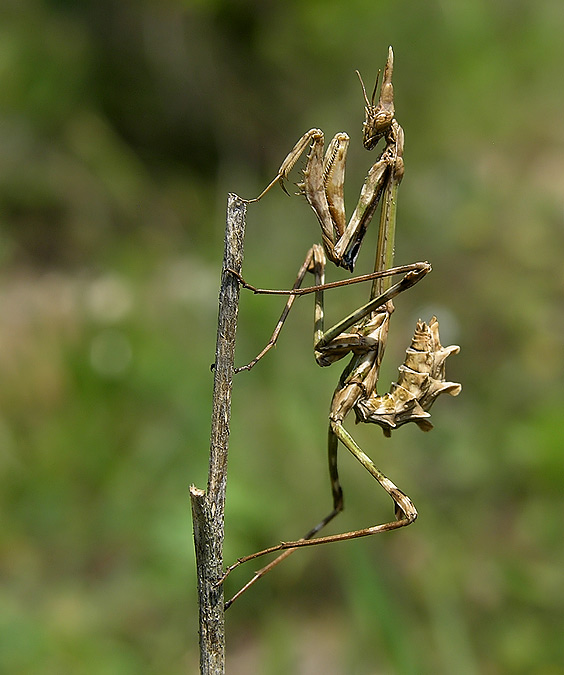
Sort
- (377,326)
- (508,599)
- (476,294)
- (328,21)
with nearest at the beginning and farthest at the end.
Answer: (377,326) → (508,599) → (476,294) → (328,21)

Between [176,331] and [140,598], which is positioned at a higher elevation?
[176,331]

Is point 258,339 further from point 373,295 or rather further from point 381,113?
point 381,113

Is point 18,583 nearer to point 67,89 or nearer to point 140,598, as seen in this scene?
point 140,598

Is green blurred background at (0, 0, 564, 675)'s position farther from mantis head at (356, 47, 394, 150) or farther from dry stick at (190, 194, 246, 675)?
mantis head at (356, 47, 394, 150)

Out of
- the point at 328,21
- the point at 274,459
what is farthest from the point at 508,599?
the point at 328,21

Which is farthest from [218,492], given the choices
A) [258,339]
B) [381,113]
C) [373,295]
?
[258,339]

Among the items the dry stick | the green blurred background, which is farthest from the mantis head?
the green blurred background
